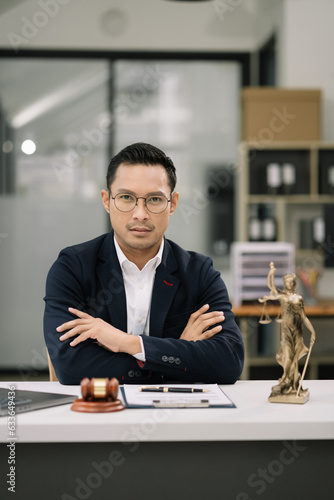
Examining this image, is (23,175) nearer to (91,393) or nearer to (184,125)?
(184,125)

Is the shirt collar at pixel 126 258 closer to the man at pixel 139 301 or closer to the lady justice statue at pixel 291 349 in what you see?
the man at pixel 139 301

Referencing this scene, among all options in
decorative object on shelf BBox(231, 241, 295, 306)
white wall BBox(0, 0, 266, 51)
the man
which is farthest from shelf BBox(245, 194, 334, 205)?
the man

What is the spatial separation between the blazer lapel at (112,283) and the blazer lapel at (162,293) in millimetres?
97

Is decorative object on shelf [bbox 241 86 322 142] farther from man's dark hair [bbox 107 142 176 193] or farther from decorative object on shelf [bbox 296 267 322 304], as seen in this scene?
man's dark hair [bbox 107 142 176 193]

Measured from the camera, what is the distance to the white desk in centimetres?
128

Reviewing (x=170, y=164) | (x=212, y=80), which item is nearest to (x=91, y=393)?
(x=170, y=164)

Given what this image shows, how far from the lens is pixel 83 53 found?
557 cm

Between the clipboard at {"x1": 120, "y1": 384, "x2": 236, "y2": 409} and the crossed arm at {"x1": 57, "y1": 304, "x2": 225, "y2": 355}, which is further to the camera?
the crossed arm at {"x1": 57, "y1": 304, "x2": 225, "y2": 355}

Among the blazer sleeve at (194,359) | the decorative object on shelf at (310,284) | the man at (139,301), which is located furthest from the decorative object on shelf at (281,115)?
the blazer sleeve at (194,359)

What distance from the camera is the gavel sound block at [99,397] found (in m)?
1.37

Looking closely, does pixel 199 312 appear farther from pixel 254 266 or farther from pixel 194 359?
pixel 254 266

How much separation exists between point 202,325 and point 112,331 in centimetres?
30

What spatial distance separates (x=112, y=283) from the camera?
2100mm

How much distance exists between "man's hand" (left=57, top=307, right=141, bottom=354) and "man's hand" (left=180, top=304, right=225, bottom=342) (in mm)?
233
